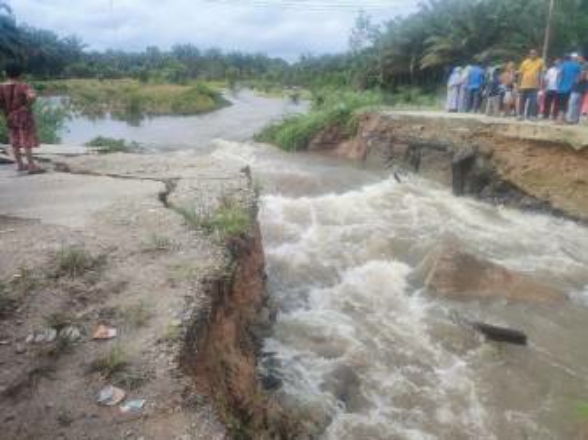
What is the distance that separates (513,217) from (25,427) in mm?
10463

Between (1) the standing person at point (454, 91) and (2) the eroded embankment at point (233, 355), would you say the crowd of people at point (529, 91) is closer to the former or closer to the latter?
(1) the standing person at point (454, 91)

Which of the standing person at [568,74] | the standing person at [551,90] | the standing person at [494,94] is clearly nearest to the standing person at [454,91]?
the standing person at [494,94]

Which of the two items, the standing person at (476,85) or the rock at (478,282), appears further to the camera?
the standing person at (476,85)

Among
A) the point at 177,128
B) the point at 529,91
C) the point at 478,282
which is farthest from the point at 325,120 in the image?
the point at 478,282

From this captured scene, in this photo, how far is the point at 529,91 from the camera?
13336 millimetres

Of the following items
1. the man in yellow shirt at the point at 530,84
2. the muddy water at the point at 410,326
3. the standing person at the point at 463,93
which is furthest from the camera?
the standing person at the point at 463,93

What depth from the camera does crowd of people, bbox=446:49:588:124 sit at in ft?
39.3

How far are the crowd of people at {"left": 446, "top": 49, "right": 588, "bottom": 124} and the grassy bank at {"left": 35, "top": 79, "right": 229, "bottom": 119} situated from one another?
22.0m

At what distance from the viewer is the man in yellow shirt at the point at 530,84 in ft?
42.2

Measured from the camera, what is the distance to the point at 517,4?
22.0 meters

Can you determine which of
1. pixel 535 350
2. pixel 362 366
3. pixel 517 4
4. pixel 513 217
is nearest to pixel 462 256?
pixel 535 350

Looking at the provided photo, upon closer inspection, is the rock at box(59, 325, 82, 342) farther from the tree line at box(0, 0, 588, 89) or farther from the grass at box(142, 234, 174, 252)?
the tree line at box(0, 0, 588, 89)

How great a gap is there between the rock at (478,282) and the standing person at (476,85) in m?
8.80

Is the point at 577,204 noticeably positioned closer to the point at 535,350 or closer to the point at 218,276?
the point at 535,350
